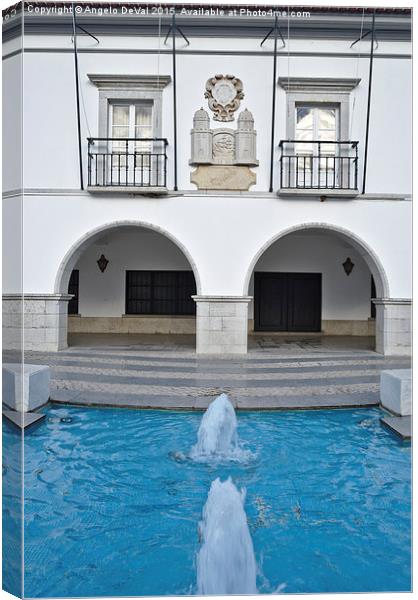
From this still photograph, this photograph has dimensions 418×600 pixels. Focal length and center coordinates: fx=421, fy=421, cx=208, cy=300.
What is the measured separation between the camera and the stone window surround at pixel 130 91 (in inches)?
243

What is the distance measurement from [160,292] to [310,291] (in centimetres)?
351

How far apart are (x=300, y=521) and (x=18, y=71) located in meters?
2.25

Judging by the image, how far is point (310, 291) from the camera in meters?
9.84

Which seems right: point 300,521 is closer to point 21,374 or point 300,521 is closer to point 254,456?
point 254,456

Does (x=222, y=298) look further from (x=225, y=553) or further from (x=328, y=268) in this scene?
(x=225, y=553)

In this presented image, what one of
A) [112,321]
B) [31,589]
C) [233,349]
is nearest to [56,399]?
[31,589]

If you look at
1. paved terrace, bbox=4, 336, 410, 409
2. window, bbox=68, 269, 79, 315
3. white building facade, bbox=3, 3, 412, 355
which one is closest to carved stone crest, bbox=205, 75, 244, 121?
white building facade, bbox=3, 3, 412, 355

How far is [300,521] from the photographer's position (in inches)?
73.3

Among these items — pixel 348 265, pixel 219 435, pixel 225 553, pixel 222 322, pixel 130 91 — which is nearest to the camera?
pixel 225 553

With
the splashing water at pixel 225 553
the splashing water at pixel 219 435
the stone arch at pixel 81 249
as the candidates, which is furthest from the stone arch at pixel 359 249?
the splashing water at pixel 225 553

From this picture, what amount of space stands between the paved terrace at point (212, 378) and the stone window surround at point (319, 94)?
320 centimetres

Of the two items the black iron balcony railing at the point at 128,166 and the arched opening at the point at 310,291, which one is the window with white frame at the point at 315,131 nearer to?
the black iron balcony railing at the point at 128,166

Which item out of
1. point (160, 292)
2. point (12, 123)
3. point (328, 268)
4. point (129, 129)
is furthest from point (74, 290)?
point (12, 123)

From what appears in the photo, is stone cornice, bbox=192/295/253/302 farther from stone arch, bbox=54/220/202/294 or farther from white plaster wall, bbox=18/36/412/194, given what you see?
white plaster wall, bbox=18/36/412/194
